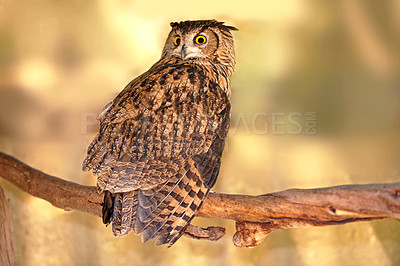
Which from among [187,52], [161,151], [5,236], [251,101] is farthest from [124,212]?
[251,101]

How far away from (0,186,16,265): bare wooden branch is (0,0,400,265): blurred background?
34cm

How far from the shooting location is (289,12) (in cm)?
215

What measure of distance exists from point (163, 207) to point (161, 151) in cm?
19

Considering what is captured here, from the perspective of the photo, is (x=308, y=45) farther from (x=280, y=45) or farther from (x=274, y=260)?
(x=274, y=260)

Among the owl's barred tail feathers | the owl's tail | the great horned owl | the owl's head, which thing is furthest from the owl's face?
the owl's tail

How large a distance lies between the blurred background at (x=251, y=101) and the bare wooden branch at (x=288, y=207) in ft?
2.32

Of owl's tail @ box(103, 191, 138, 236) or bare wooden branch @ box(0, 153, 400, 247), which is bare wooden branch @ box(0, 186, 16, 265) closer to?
bare wooden branch @ box(0, 153, 400, 247)

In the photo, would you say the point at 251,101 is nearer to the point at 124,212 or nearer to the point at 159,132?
the point at 159,132

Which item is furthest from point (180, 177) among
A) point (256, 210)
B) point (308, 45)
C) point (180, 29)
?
point (308, 45)

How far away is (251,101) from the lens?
86.0 inches

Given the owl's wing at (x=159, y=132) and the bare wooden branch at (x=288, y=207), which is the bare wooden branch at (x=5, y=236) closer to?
the bare wooden branch at (x=288, y=207)

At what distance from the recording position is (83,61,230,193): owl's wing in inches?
51.4

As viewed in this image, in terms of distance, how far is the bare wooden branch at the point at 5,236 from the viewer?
191 cm

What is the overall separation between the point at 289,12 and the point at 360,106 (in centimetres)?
65
